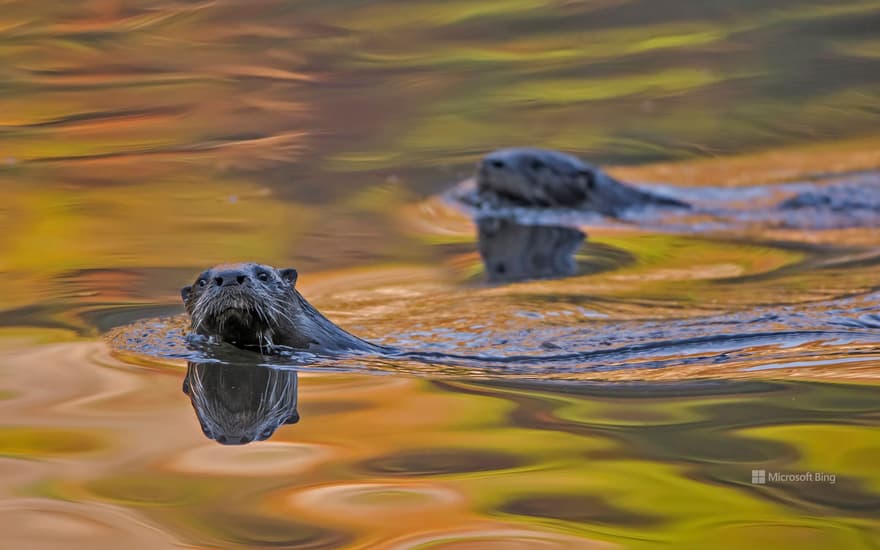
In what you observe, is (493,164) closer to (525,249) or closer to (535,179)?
(535,179)

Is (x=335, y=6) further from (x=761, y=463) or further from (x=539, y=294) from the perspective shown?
(x=761, y=463)

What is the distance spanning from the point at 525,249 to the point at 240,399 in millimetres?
4985

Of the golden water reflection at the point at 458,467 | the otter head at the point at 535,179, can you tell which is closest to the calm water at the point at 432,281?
the golden water reflection at the point at 458,467

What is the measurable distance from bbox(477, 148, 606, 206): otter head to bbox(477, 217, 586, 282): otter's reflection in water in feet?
2.23

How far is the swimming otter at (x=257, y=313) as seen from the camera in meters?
6.14

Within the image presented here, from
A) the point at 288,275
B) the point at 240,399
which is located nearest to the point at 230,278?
the point at 288,275

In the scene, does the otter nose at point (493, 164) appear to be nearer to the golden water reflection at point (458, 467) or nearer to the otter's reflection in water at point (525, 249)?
the otter's reflection in water at point (525, 249)

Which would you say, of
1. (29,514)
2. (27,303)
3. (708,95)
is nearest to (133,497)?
(29,514)

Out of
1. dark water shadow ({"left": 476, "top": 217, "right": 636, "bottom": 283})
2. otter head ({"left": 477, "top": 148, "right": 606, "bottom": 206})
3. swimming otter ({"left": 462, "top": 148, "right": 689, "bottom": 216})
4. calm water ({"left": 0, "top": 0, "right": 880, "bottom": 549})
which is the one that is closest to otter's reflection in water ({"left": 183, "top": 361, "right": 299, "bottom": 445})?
calm water ({"left": 0, "top": 0, "right": 880, "bottom": 549})

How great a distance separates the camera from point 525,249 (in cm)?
1030

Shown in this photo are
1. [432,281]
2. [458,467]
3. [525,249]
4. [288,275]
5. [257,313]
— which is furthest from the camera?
[525,249]

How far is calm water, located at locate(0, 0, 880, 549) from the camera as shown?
4273mm

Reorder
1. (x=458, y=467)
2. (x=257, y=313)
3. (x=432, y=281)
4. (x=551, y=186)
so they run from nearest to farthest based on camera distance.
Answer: (x=458, y=467), (x=257, y=313), (x=432, y=281), (x=551, y=186)

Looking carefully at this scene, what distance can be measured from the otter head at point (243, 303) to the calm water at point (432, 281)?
213 millimetres
